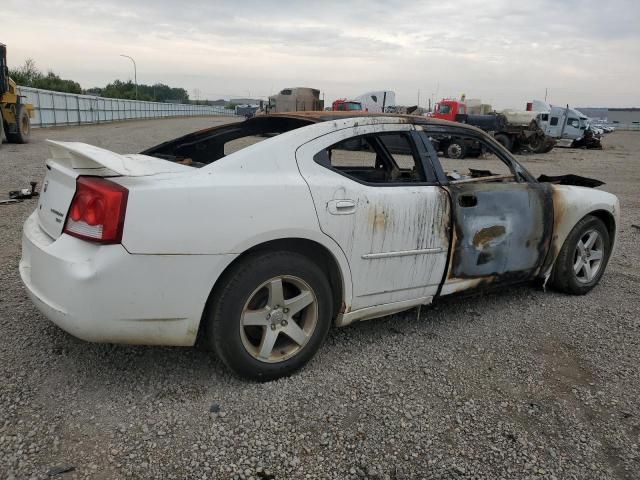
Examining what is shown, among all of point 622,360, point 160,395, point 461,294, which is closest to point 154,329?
point 160,395

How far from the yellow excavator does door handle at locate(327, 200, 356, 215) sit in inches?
595

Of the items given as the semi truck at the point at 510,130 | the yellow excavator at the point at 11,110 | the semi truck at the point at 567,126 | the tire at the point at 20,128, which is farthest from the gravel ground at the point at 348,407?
the semi truck at the point at 567,126

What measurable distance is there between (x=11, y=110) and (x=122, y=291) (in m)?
16.3

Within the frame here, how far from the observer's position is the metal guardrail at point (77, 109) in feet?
90.1

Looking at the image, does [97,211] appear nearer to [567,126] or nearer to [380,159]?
[380,159]

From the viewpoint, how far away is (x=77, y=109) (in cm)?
3362

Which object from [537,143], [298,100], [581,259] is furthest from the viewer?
[298,100]

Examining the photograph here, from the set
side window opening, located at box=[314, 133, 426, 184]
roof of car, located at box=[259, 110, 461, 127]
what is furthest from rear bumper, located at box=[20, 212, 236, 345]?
roof of car, located at box=[259, 110, 461, 127]

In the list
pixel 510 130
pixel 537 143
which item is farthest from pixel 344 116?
pixel 537 143

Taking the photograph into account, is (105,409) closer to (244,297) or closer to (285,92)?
(244,297)

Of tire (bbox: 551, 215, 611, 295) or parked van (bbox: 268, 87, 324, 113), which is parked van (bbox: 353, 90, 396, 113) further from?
tire (bbox: 551, 215, 611, 295)

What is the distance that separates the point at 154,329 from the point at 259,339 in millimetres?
603

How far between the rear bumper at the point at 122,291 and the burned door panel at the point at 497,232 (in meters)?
1.63

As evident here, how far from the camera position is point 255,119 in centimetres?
372
